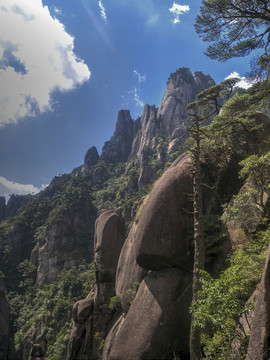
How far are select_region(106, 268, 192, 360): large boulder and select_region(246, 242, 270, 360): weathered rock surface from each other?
550 cm

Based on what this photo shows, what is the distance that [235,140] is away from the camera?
13094mm

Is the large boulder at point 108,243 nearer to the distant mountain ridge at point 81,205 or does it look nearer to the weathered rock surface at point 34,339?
the distant mountain ridge at point 81,205

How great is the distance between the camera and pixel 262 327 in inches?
141

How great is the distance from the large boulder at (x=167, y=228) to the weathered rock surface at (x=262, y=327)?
18.4ft

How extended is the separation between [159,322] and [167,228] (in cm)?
409

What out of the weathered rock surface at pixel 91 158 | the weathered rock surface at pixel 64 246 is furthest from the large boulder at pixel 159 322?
the weathered rock surface at pixel 91 158

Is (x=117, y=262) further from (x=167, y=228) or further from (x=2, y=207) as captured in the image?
(x=2, y=207)

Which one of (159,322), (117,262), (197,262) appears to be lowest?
(159,322)

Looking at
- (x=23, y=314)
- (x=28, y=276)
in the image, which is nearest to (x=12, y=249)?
(x=28, y=276)

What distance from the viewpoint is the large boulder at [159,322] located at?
805cm

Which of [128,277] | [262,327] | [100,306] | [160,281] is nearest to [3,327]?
[100,306]

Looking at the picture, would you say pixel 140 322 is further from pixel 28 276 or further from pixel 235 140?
pixel 28 276

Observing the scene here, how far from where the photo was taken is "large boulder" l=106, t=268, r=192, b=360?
317 inches

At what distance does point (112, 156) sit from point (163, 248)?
93.9m
